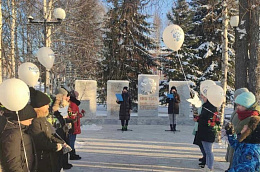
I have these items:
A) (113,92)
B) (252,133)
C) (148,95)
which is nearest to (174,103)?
(148,95)

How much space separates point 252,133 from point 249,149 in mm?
221

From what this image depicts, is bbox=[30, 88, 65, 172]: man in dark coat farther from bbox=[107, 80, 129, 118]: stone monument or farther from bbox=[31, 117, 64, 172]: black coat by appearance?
bbox=[107, 80, 129, 118]: stone monument

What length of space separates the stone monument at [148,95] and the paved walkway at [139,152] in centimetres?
219

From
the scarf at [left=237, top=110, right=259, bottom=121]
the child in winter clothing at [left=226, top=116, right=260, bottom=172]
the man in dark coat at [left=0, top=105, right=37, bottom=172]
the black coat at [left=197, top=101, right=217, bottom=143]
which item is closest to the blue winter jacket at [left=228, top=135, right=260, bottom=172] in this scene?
the child in winter clothing at [left=226, top=116, right=260, bottom=172]

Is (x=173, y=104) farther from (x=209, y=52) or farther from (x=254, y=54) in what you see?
(x=209, y=52)

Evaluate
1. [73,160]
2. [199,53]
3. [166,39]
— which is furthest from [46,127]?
[199,53]

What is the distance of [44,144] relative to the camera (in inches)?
144

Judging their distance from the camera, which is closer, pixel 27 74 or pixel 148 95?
pixel 27 74

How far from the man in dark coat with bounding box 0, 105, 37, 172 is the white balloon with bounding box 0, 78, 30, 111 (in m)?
0.09

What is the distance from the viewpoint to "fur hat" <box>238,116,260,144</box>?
3.72 metres

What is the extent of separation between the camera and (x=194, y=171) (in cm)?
598

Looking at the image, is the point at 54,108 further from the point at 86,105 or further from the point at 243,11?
the point at 86,105

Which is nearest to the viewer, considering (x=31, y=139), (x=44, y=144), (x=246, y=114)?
(x=31, y=139)

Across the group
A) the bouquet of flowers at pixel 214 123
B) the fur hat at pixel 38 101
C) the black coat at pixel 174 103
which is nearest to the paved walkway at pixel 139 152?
the black coat at pixel 174 103
